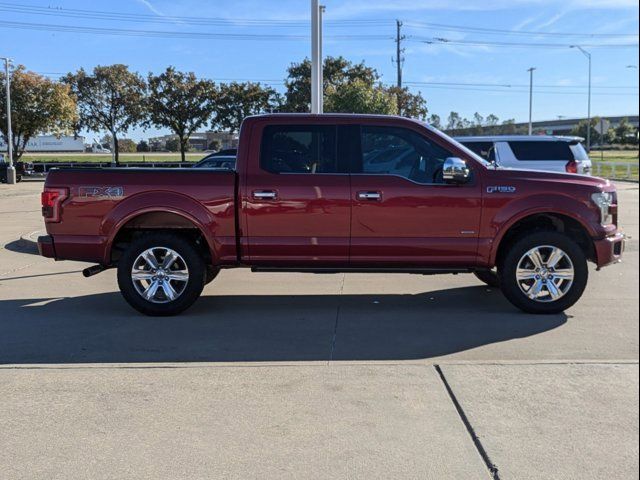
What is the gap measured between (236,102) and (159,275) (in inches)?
1553

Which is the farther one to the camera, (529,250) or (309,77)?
(309,77)

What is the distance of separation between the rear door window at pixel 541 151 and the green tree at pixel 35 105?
33.5 m

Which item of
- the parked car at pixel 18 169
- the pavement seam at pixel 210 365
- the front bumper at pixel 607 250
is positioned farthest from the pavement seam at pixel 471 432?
the parked car at pixel 18 169

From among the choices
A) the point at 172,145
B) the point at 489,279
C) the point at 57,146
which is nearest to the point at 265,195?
the point at 489,279

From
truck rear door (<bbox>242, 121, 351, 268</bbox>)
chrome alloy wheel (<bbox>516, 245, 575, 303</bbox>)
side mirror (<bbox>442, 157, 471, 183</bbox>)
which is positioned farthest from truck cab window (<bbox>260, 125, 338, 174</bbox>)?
chrome alloy wheel (<bbox>516, 245, 575, 303</bbox>)

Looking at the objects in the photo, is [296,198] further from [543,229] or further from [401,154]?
[543,229]

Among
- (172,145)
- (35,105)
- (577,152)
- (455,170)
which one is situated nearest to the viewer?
(455,170)

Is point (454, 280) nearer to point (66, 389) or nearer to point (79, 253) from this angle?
point (79, 253)

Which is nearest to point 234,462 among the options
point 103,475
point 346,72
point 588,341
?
point 103,475

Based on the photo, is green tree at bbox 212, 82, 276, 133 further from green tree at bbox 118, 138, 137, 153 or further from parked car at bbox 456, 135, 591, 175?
green tree at bbox 118, 138, 137, 153

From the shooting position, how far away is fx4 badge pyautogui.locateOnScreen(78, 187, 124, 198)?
6.20 meters

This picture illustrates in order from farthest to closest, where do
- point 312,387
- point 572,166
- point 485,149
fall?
point 485,149 → point 572,166 → point 312,387

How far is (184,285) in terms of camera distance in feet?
20.7

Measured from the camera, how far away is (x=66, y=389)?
14.1ft
